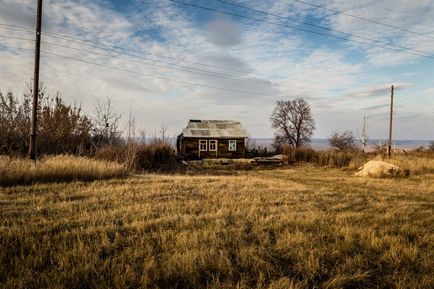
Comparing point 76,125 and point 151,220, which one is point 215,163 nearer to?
point 76,125

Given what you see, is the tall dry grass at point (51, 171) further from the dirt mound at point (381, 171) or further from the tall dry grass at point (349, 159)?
the tall dry grass at point (349, 159)

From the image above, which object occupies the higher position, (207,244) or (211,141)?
(211,141)

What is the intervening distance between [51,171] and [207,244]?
9.26m

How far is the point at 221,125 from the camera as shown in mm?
44656

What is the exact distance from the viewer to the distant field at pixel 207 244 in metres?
3.96

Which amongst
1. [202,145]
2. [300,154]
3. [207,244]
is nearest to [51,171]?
[207,244]

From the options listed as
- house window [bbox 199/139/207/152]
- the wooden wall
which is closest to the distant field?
the wooden wall

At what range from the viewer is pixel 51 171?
12.2 m

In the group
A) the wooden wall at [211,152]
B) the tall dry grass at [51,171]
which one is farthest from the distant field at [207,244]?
the wooden wall at [211,152]

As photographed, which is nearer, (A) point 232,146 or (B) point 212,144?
(B) point 212,144

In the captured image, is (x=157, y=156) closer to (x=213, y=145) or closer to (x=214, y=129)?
(x=213, y=145)

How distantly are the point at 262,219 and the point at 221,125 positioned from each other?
3820 centimetres

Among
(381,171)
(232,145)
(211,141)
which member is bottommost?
(381,171)

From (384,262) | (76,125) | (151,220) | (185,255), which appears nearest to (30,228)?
(151,220)
